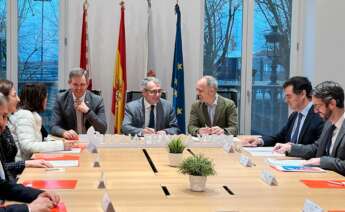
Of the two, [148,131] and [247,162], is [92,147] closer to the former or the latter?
[148,131]

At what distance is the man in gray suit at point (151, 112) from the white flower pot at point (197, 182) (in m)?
2.35

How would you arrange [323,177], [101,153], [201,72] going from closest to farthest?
[323,177]
[101,153]
[201,72]

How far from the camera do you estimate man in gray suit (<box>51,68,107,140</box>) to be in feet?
16.8

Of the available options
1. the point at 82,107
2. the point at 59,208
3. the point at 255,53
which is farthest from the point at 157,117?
the point at 59,208

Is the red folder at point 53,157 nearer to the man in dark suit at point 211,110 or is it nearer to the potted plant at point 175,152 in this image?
the potted plant at point 175,152

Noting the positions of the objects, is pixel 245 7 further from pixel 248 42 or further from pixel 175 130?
pixel 175 130

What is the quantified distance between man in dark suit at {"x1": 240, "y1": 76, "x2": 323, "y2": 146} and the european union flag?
5.93 ft

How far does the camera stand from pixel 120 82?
6242 mm

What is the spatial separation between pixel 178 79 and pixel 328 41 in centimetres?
197

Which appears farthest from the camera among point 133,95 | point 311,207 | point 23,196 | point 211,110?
point 133,95

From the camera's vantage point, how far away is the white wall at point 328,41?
6566 millimetres

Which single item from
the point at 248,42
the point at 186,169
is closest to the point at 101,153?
the point at 186,169

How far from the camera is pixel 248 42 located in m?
6.93

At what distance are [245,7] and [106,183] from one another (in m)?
4.54
